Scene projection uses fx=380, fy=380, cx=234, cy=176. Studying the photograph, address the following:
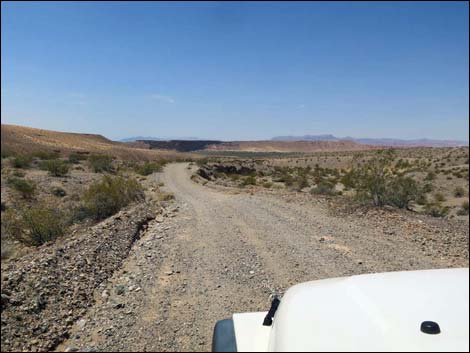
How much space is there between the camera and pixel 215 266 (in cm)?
719

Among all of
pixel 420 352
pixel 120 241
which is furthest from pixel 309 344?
pixel 120 241

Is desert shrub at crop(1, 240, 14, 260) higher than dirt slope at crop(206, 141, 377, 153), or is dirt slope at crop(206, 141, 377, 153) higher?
dirt slope at crop(206, 141, 377, 153)

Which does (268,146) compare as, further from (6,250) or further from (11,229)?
(6,250)

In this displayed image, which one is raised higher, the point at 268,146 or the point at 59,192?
the point at 268,146

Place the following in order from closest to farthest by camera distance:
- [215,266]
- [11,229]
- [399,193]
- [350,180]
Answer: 1. [215,266]
2. [11,229]
3. [399,193]
4. [350,180]

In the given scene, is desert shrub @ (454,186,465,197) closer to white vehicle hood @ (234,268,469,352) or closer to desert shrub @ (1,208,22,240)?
desert shrub @ (1,208,22,240)

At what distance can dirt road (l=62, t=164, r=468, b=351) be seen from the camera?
180 inches

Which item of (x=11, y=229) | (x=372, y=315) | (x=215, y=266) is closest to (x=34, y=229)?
(x=11, y=229)

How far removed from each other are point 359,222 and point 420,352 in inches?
401

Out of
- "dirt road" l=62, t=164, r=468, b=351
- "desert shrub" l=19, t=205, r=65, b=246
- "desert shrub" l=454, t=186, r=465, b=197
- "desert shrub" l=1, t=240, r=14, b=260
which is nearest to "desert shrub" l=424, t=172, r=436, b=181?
"desert shrub" l=454, t=186, r=465, b=197

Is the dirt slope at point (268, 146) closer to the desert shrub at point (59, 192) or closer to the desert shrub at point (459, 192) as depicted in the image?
the desert shrub at point (459, 192)

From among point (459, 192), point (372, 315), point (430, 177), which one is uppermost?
point (372, 315)

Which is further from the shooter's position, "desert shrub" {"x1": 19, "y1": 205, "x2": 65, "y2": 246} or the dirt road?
"desert shrub" {"x1": 19, "y1": 205, "x2": 65, "y2": 246}

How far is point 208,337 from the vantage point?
4367 millimetres
